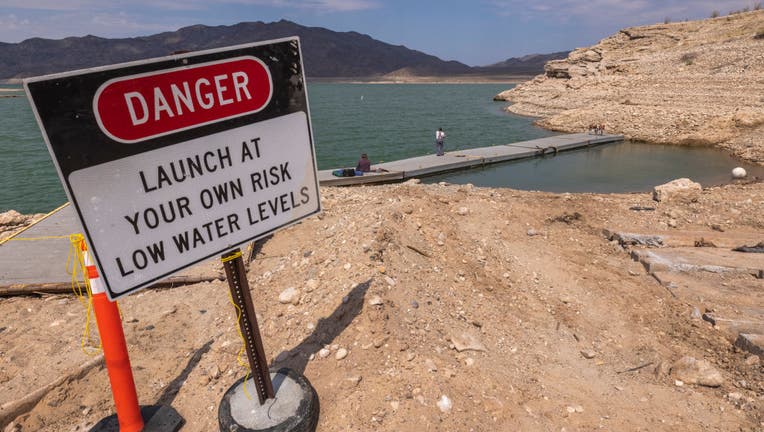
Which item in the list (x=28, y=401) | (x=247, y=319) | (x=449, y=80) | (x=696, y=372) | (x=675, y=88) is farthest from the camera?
(x=449, y=80)

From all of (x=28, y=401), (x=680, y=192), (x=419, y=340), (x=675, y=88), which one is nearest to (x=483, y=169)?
(x=680, y=192)

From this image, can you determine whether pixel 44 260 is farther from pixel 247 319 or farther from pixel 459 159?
pixel 459 159

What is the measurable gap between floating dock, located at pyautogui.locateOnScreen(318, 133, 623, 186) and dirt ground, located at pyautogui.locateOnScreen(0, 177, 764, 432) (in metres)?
8.75

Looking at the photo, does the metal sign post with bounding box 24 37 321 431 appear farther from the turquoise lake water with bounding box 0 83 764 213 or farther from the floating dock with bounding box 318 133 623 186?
the turquoise lake water with bounding box 0 83 764 213

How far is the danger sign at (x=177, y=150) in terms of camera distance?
2.11 metres

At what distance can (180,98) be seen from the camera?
2.40 m

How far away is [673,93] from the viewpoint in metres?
29.8

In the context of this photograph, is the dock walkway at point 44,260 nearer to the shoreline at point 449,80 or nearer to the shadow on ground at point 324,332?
the shadow on ground at point 324,332

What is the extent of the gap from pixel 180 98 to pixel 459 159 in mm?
18120

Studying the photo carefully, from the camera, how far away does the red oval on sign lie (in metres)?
2.19

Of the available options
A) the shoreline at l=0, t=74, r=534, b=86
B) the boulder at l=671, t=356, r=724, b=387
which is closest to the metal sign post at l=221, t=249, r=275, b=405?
the boulder at l=671, t=356, r=724, b=387

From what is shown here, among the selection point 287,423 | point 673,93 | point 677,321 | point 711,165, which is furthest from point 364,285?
point 673,93

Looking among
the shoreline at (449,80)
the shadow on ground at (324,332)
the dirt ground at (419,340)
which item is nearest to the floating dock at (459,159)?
the dirt ground at (419,340)

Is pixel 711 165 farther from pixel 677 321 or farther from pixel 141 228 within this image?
pixel 141 228
